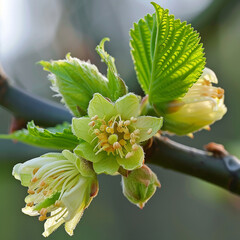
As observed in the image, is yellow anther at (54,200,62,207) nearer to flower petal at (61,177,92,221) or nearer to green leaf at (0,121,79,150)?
flower petal at (61,177,92,221)

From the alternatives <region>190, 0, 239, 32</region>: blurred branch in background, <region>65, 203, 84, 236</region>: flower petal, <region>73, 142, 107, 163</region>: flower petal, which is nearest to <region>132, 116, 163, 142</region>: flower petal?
<region>73, 142, 107, 163</region>: flower petal

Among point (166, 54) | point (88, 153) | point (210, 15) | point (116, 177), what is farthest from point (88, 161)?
point (116, 177)

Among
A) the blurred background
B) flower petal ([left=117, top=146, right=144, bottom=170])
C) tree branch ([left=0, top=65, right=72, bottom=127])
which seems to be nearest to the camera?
flower petal ([left=117, top=146, right=144, bottom=170])

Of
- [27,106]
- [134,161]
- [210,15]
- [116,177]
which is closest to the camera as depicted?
[134,161]

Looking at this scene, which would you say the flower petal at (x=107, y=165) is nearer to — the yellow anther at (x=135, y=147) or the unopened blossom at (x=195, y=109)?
the yellow anther at (x=135, y=147)

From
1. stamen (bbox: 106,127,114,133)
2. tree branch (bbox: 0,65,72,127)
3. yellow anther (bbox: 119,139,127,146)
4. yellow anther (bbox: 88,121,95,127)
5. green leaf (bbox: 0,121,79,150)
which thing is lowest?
tree branch (bbox: 0,65,72,127)

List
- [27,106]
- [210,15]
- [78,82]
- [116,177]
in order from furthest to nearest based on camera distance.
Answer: [116,177] → [210,15] → [27,106] → [78,82]

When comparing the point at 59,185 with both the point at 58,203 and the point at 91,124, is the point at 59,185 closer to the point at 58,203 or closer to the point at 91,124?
the point at 58,203

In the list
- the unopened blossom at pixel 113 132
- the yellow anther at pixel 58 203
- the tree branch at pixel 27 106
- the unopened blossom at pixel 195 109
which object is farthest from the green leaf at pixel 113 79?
the tree branch at pixel 27 106

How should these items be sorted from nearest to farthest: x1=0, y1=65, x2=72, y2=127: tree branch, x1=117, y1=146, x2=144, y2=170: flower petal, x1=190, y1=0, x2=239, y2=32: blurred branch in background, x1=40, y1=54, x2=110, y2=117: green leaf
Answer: x1=117, y1=146, x2=144, y2=170: flower petal → x1=40, y1=54, x2=110, y2=117: green leaf → x1=0, y1=65, x2=72, y2=127: tree branch → x1=190, y1=0, x2=239, y2=32: blurred branch in background
